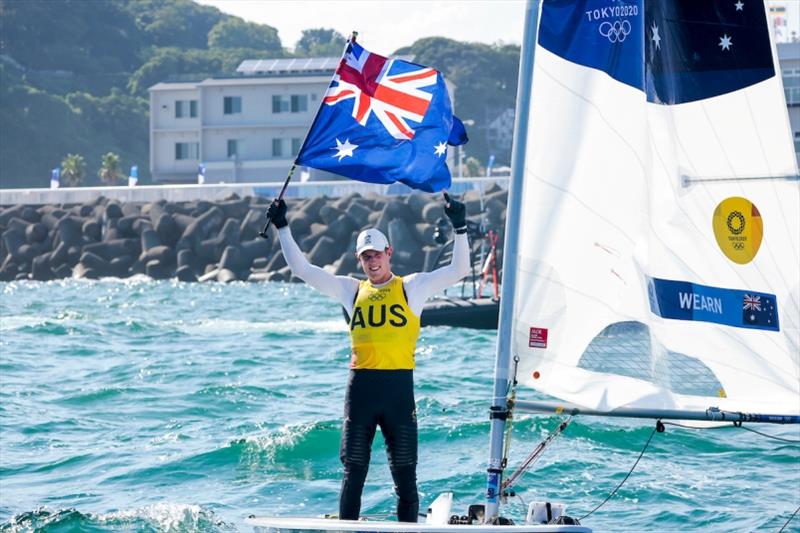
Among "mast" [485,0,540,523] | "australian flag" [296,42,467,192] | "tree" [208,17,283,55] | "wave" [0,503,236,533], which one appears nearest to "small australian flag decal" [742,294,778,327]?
"mast" [485,0,540,523]

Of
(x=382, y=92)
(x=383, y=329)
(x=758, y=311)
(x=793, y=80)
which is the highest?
(x=793, y=80)

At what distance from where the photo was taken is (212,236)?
156 feet

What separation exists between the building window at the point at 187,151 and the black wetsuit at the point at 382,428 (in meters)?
65.4

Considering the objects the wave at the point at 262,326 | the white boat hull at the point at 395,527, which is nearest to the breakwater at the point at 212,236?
the wave at the point at 262,326

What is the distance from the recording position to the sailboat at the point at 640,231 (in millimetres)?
A: 7676

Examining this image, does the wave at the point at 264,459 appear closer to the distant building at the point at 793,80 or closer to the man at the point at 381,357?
the man at the point at 381,357

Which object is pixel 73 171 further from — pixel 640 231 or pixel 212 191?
pixel 640 231

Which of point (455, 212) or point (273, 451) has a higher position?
point (455, 212)

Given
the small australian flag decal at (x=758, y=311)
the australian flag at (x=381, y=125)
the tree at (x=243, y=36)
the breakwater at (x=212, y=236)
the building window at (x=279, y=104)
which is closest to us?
the small australian flag decal at (x=758, y=311)

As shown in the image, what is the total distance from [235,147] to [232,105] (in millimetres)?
2132

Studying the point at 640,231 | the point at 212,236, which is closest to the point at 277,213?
the point at 640,231

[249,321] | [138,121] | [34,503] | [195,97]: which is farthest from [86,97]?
[34,503]

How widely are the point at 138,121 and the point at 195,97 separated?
2932 cm

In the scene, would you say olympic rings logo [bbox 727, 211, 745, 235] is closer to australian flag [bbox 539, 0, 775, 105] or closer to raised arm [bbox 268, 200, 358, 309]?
australian flag [bbox 539, 0, 775, 105]
